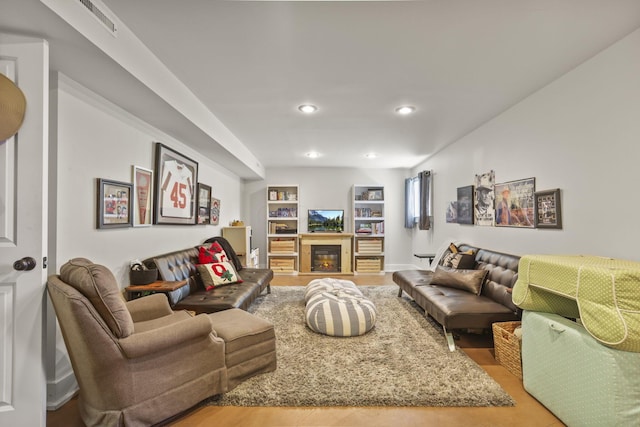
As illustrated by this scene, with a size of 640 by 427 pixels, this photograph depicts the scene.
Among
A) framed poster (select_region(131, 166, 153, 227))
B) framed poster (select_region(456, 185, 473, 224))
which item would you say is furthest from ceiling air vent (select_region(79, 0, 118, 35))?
framed poster (select_region(456, 185, 473, 224))

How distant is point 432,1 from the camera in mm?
1647

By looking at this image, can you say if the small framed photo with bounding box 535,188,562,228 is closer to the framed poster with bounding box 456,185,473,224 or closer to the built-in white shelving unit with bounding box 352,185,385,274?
the framed poster with bounding box 456,185,473,224

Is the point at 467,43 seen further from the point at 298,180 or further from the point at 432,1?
the point at 298,180

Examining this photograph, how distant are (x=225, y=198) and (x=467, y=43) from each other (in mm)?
4811

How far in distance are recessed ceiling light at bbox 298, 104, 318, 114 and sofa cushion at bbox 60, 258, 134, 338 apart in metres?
2.38

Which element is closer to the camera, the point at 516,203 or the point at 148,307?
the point at 148,307

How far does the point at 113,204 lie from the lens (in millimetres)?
2506

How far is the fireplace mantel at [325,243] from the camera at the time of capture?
6.66m

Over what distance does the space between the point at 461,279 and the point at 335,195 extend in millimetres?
4097

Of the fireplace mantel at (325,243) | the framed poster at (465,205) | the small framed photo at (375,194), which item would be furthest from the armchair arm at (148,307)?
the small framed photo at (375,194)

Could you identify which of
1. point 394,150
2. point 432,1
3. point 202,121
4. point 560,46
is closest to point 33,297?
point 202,121

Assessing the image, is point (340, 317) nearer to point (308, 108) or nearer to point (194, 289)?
point (194, 289)

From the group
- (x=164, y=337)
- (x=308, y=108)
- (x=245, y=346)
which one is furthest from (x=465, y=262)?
(x=164, y=337)

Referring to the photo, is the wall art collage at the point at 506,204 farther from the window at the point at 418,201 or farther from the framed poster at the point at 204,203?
the framed poster at the point at 204,203
